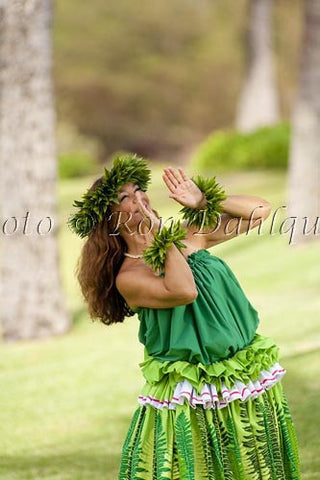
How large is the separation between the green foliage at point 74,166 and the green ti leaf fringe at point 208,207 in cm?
1749

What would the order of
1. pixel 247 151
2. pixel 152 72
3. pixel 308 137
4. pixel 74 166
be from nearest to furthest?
pixel 308 137 < pixel 247 151 < pixel 74 166 < pixel 152 72

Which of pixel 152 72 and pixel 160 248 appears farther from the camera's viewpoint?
pixel 152 72

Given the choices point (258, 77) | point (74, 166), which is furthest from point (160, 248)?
point (258, 77)

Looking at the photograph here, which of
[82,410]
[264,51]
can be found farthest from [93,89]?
[82,410]

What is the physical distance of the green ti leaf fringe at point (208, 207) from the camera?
11.6 ft

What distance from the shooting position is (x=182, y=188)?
11.3 feet

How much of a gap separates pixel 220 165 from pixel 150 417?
47.0 ft

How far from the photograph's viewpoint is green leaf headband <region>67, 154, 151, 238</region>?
11.4 ft

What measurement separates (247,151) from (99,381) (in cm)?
1072

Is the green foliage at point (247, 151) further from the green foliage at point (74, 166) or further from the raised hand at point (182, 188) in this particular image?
the raised hand at point (182, 188)

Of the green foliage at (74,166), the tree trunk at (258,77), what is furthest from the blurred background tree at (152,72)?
the tree trunk at (258,77)

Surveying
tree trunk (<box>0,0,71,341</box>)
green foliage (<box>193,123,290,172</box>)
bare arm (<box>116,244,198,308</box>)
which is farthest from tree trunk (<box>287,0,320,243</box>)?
bare arm (<box>116,244,198,308</box>)

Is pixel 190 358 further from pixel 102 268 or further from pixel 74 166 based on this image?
pixel 74 166

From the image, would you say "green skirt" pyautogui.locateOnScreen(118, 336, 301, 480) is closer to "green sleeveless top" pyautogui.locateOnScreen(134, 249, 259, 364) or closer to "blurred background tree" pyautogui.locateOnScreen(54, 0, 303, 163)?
"green sleeveless top" pyautogui.locateOnScreen(134, 249, 259, 364)
